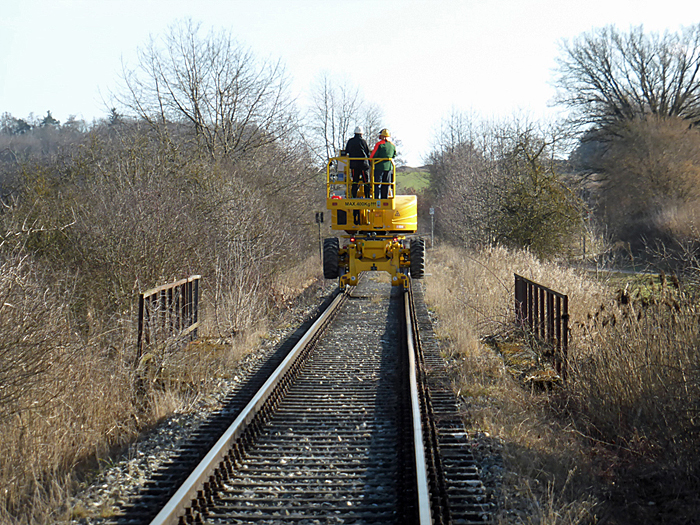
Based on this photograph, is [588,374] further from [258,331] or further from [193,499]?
[258,331]

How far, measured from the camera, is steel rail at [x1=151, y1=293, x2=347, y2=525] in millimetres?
3967

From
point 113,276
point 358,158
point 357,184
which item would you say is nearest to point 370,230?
point 357,184

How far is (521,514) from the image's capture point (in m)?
4.21

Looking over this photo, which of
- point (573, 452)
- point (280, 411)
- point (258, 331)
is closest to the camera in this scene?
point (573, 452)

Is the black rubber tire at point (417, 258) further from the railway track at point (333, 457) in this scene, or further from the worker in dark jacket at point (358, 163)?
the railway track at point (333, 457)

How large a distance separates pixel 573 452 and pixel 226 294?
26.3 ft

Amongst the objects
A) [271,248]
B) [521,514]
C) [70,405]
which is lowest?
[521,514]

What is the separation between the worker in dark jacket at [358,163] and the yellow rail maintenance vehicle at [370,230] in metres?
0.03

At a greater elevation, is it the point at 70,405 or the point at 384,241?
the point at 384,241

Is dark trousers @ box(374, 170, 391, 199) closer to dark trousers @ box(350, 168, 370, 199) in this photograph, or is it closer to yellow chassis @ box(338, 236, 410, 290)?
dark trousers @ box(350, 168, 370, 199)

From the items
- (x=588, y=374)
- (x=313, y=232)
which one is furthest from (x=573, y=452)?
(x=313, y=232)

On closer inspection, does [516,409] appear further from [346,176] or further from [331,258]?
[331,258]

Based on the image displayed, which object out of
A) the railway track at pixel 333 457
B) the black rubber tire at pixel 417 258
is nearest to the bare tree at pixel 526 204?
the black rubber tire at pixel 417 258

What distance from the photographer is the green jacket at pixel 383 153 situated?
14.1 m
